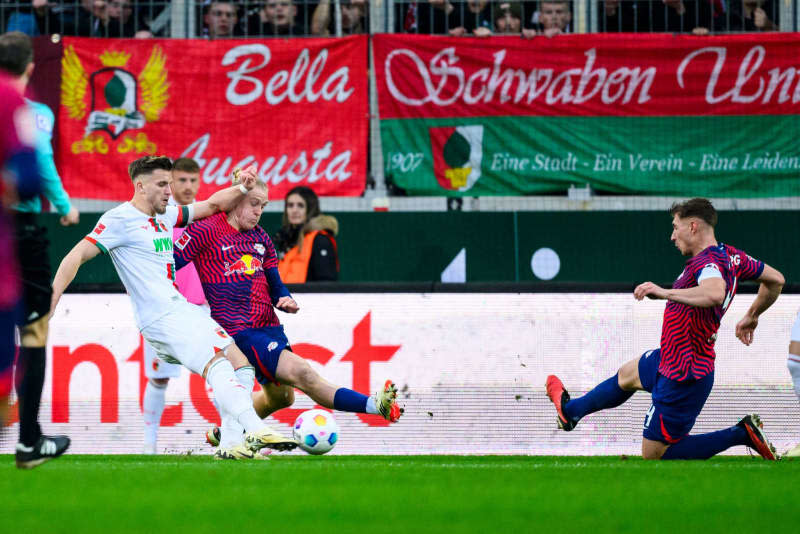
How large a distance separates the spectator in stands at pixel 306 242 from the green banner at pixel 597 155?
1.67m

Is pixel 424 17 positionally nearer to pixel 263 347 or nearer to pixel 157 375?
pixel 157 375

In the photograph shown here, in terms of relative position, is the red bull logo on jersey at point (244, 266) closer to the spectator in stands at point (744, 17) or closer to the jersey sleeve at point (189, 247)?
the jersey sleeve at point (189, 247)

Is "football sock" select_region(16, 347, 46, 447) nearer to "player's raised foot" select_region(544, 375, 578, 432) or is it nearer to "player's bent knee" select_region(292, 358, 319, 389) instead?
"player's bent knee" select_region(292, 358, 319, 389)

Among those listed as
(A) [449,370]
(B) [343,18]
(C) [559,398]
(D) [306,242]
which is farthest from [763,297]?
(B) [343,18]

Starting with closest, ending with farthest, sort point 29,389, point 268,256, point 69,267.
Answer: point 29,389 → point 69,267 → point 268,256

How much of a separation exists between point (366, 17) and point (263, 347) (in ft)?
18.5

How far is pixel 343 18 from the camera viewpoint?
12.9 m

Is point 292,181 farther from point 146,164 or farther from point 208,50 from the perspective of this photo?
point 146,164

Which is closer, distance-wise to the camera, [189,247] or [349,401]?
[349,401]

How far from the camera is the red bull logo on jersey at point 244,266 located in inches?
327

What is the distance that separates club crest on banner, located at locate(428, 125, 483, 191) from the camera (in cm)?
1231

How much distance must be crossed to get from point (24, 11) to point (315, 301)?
5160 mm

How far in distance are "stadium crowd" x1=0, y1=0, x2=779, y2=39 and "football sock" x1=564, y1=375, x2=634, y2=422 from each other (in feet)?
16.3

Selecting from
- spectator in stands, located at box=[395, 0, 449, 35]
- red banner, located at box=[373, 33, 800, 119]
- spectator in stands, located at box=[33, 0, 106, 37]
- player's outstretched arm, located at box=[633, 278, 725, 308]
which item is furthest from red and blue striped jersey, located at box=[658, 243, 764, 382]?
spectator in stands, located at box=[33, 0, 106, 37]
